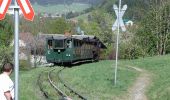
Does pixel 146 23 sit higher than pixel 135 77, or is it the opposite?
pixel 146 23

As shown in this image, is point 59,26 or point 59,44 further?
point 59,26

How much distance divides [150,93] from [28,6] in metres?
14.1

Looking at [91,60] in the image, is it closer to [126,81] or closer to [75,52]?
[75,52]

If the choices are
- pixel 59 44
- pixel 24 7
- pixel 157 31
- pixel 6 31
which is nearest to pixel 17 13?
pixel 24 7

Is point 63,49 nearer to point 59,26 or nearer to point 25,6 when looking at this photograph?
point 25,6

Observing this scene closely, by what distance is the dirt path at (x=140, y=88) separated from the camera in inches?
844

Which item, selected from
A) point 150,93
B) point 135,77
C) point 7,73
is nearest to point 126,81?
point 135,77

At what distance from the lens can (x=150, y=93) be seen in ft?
71.6

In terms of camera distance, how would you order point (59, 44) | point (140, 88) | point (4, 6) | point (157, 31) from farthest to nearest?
point (157, 31)
point (59, 44)
point (140, 88)
point (4, 6)

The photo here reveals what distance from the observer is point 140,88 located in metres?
23.8

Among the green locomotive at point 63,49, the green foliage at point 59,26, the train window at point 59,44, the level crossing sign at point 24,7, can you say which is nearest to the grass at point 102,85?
the level crossing sign at point 24,7

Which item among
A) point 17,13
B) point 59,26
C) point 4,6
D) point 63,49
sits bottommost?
point 63,49

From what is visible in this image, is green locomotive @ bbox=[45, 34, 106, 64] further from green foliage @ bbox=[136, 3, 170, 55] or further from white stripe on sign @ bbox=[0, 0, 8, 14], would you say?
white stripe on sign @ bbox=[0, 0, 8, 14]

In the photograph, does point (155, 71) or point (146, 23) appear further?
point (146, 23)
